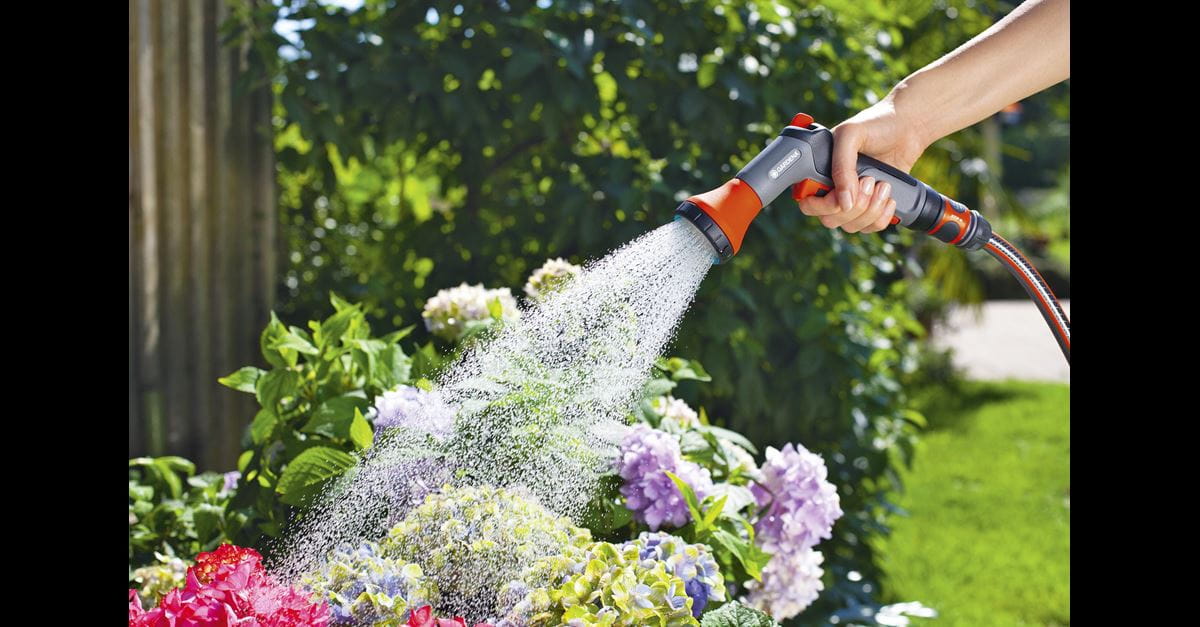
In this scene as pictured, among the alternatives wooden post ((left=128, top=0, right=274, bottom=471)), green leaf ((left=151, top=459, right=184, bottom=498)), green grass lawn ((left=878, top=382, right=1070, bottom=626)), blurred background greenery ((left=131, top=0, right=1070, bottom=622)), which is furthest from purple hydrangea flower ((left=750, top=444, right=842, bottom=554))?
wooden post ((left=128, top=0, right=274, bottom=471))

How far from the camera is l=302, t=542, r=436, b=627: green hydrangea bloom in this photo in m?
1.21

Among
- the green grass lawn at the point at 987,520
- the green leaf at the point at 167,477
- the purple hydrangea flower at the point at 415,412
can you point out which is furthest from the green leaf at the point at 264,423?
the green grass lawn at the point at 987,520

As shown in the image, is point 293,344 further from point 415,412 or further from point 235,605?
point 235,605

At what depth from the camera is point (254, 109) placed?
2795mm

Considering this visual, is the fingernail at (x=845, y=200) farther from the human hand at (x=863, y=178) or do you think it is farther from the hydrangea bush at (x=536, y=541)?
the hydrangea bush at (x=536, y=541)

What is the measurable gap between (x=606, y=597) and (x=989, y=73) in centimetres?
89

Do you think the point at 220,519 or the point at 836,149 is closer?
the point at 836,149

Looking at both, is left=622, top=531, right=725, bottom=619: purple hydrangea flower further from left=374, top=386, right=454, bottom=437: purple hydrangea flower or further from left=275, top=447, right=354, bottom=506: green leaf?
left=275, top=447, right=354, bottom=506: green leaf

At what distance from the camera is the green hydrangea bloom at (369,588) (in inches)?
47.6

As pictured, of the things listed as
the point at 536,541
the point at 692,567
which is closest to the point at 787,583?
the point at 692,567
